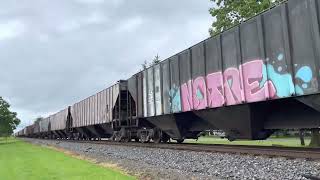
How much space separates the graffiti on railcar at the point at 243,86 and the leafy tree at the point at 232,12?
38.5 feet

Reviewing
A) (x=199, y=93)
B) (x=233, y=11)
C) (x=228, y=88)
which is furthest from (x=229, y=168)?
(x=233, y=11)

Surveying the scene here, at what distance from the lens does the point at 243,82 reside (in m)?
11.9

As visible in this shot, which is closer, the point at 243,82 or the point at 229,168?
the point at 229,168

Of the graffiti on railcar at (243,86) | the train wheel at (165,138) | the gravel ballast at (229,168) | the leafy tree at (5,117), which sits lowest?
the gravel ballast at (229,168)

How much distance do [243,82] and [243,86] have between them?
0.40ft

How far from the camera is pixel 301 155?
9.98 meters

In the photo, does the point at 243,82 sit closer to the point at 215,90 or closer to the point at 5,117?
the point at 215,90

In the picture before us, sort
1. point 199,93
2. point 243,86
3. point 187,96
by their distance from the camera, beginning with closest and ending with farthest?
point 243,86 → point 199,93 → point 187,96

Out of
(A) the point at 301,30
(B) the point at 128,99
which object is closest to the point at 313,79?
(A) the point at 301,30

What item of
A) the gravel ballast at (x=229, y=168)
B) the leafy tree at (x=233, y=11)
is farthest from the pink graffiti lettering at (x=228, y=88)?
the leafy tree at (x=233, y=11)

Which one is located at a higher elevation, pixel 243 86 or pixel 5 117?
pixel 5 117

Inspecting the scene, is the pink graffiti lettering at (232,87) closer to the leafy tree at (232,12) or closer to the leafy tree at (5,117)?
the leafy tree at (232,12)

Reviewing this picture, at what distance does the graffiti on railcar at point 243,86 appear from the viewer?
9.96 meters

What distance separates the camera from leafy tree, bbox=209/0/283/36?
25.2 meters
